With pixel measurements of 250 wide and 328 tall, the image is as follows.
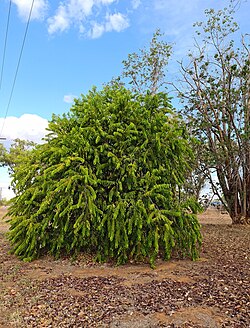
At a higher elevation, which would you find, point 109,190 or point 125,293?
point 109,190

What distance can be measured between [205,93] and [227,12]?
2.42m

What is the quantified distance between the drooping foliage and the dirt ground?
0.32 meters

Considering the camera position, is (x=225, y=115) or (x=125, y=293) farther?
(x=225, y=115)

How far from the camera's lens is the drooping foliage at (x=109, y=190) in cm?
464

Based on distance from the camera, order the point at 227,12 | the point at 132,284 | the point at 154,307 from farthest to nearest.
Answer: the point at 227,12, the point at 132,284, the point at 154,307

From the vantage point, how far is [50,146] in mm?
5363

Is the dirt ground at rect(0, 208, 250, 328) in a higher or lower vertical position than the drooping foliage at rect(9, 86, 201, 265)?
lower

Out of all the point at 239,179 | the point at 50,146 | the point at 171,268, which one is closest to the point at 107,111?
the point at 50,146

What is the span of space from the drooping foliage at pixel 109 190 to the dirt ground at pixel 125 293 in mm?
321

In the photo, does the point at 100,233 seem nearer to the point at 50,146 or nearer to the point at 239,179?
the point at 50,146

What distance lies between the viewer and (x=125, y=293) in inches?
140

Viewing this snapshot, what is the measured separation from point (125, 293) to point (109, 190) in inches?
71.3

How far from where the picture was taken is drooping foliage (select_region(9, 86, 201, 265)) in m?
4.64

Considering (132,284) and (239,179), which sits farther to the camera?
(239,179)
